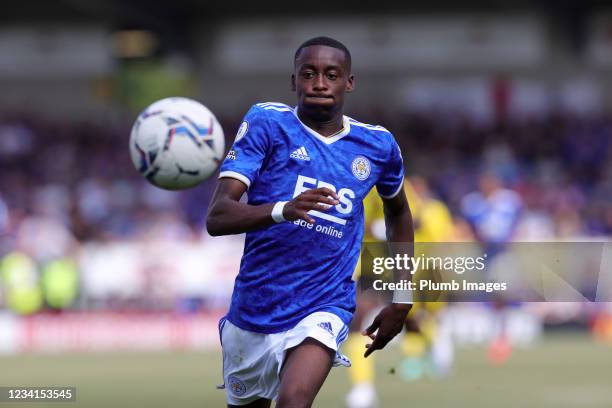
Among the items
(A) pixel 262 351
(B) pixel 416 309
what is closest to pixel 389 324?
(A) pixel 262 351

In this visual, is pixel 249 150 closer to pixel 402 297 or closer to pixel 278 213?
pixel 278 213

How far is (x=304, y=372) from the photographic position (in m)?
4.93

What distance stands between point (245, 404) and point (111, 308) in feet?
47.1

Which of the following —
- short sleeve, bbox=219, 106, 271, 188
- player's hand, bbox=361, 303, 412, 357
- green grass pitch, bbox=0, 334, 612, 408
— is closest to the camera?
short sleeve, bbox=219, 106, 271, 188

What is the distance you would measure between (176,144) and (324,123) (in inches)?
74.2

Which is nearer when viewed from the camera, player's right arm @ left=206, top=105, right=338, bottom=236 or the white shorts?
player's right arm @ left=206, top=105, right=338, bottom=236

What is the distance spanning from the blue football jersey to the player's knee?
1.24 feet

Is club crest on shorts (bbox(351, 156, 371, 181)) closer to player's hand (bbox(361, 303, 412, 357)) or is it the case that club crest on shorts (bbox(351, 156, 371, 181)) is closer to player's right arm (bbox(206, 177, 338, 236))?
player's right arm (bbox(206, 177, 338, 236))

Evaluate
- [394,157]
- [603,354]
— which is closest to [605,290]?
[394,157]

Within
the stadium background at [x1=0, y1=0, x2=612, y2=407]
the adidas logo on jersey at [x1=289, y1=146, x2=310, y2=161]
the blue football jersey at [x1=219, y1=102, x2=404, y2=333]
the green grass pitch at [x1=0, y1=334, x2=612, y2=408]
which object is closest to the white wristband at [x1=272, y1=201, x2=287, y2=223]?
the blue football jersey at [x1=219, y1=102, x2=404, y2=333]

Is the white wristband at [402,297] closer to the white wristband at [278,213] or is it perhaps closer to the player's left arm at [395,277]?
the player's left arm at [395,277]

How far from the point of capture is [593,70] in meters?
28.4

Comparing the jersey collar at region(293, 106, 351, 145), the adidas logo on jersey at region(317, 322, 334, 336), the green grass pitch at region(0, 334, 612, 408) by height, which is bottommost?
the green grass pitch at region(0, 334, 612, 408)

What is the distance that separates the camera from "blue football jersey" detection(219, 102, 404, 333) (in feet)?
17.0
